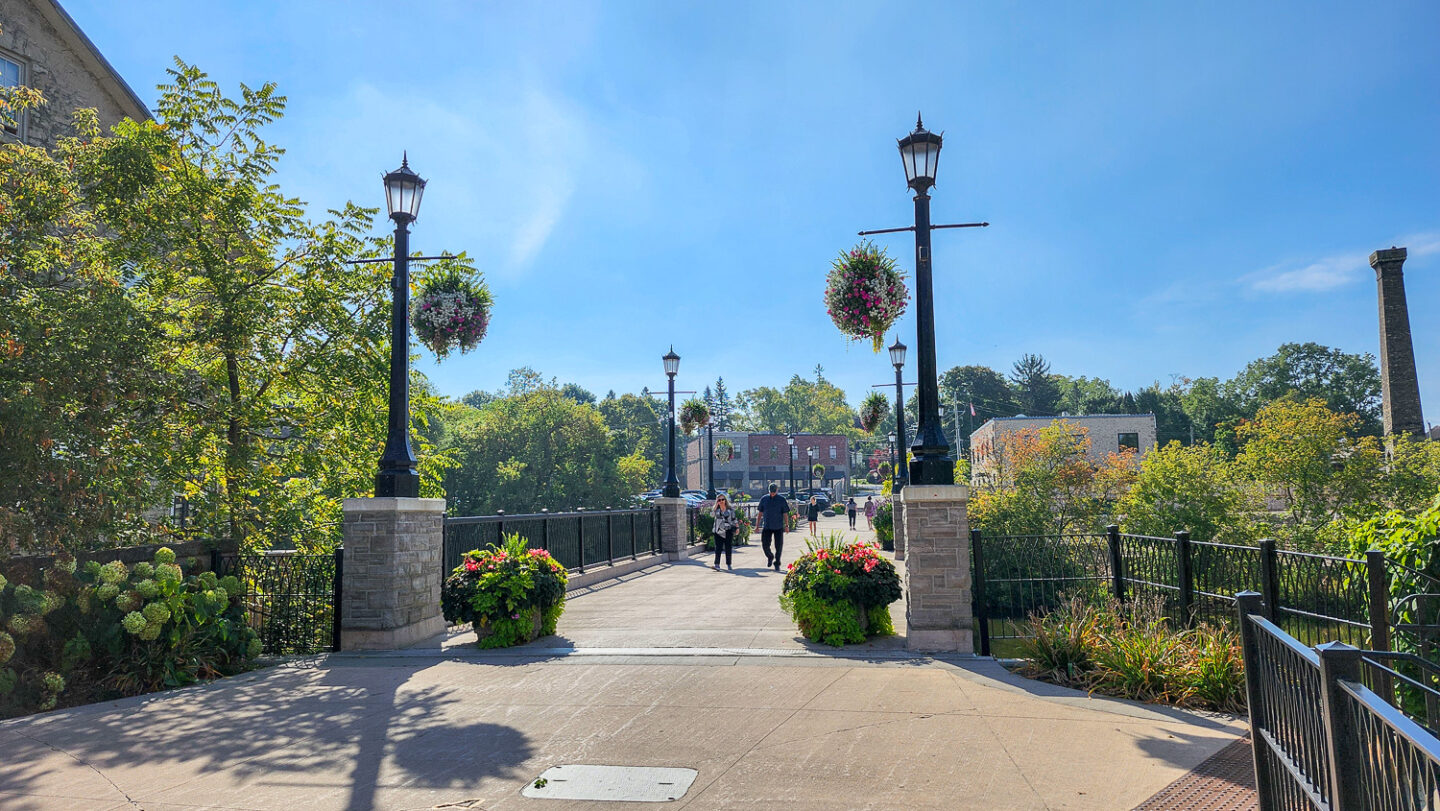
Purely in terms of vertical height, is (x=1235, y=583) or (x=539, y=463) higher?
(x=539, y=463)

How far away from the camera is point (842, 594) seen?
8695mm

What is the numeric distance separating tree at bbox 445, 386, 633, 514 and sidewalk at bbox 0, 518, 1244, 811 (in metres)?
30.4

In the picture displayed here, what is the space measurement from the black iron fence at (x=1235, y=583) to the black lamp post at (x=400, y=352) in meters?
6.46

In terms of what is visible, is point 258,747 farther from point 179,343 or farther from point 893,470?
point 893,470

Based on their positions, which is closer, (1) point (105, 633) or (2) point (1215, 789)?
(2) point (1215, 789)

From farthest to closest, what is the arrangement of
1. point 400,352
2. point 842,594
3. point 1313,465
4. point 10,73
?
point 1313,465 → point 10,73 → point 400,352 → point 842,594

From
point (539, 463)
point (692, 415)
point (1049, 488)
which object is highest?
point (692, 415)

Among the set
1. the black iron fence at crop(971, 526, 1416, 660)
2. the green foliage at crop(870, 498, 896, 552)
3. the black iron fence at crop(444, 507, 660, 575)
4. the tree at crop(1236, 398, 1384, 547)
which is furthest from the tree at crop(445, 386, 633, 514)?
the black iron fence at crop(971, 526, 1416, 660)

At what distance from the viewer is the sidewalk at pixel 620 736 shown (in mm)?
4566

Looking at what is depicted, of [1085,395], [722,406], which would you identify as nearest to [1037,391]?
[1085,395]

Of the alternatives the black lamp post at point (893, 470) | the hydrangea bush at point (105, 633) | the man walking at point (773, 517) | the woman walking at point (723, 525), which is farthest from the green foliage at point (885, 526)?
the hydrangea bush at point (105, 633)

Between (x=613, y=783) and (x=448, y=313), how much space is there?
6.80 meters

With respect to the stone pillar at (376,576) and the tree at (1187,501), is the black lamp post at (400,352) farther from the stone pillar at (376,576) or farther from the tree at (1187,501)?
the tree at (1187,501)

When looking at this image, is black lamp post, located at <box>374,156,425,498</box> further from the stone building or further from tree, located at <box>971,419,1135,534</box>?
the stone building
